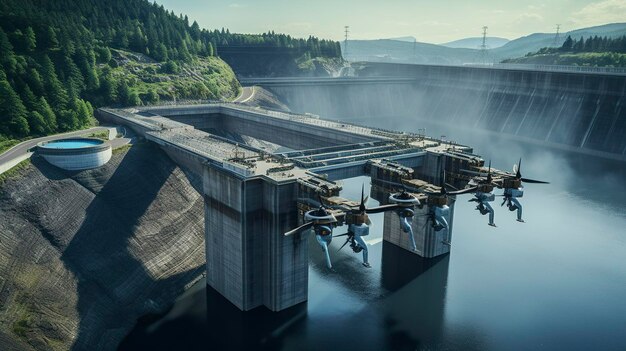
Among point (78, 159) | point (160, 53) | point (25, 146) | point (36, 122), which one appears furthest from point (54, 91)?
point (160, 53)

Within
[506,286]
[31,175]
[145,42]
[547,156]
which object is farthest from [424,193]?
[145,42]

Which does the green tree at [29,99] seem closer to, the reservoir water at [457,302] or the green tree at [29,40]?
the green tree at [29,40]

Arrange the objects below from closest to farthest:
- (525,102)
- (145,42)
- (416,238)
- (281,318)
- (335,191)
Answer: (335,191)
(281,318)
(416,238)
(145,42)
(525,102)

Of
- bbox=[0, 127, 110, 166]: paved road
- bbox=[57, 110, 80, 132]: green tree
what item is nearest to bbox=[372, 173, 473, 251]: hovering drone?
bbox=[0, 127, 110, 166]: paved road

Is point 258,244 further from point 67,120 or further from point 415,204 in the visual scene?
point 67,120

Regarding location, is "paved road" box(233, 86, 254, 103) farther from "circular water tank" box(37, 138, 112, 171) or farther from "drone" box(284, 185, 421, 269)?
"drone" box(284, 185, 421, 269)

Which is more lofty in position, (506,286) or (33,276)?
(33,276)

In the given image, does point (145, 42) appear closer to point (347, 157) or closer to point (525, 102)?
point (347, 157)
